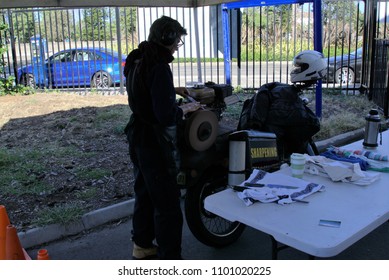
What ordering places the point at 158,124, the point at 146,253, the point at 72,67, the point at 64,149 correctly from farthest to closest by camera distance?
the point at 72,67
the point at 64,149
the point at 146,253
the point at 158,124

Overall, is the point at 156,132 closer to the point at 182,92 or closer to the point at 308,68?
the point at 182,92

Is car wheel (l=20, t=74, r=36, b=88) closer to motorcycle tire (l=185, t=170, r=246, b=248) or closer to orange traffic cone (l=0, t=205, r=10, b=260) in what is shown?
orange traffic cone (l=0, t=205, r=10, b=260)

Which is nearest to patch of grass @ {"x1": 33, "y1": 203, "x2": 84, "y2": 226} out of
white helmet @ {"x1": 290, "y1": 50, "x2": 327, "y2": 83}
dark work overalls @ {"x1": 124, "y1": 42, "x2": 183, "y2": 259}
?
dark work overalls @ {"x1": 124, "y1": 42, "x2": 183, "y2": 259}

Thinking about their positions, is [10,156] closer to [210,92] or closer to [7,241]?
[7,241]

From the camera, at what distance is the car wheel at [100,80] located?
1121cm

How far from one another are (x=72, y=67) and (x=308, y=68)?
27.6ft

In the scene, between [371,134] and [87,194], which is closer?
[371,134]

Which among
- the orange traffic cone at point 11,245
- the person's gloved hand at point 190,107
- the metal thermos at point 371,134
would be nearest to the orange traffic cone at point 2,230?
the orange traffic cone at point 11,245

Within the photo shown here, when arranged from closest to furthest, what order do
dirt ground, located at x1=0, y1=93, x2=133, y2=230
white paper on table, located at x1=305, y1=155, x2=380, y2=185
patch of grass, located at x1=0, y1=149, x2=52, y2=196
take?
1. white paper on table, located at x1=305, y1=155, x2=380, y2=185
2. dirt ground, located at x1=0, y1=93, x2=133, y2=230
3. patch of grass, located at x1=0, y1=149, x2=52, y2=196

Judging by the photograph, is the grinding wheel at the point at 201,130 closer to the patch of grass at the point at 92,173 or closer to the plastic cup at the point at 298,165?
the plastic cup at the point at 298,165

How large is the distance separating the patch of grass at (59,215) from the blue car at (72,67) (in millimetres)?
7224

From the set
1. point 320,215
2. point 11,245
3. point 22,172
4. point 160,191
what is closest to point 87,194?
point 22,172

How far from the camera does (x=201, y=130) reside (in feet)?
9.53

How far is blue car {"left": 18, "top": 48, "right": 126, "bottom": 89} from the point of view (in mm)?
10945
